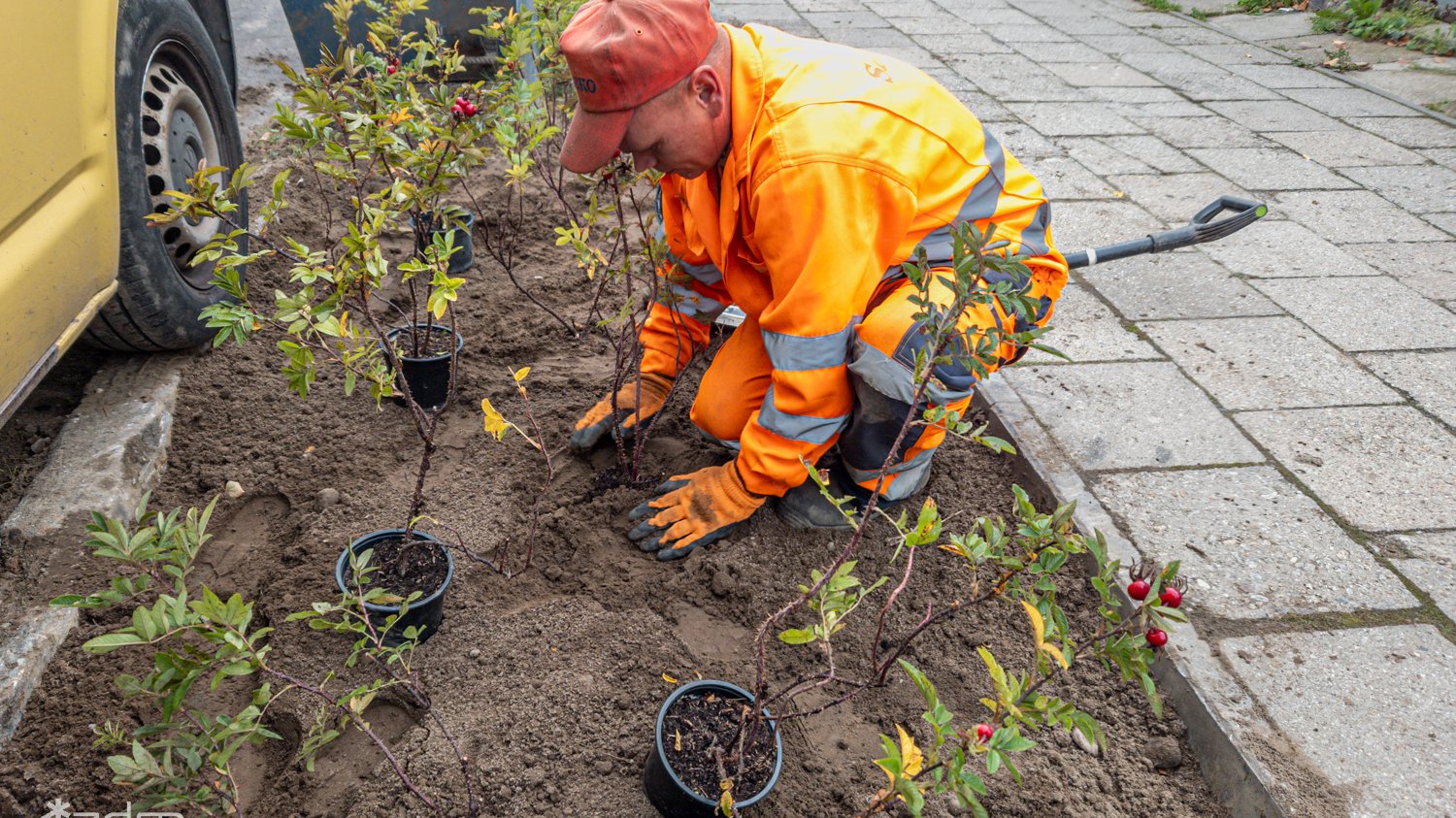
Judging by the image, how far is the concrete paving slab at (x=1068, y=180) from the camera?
4.52 meters

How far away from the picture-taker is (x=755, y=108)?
2125mm

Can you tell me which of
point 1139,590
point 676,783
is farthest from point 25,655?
point 1139,590

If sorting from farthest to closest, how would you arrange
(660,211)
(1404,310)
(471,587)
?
(1404,310)
(660,211)
(471,587)

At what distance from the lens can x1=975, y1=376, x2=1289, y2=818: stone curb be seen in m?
1.95

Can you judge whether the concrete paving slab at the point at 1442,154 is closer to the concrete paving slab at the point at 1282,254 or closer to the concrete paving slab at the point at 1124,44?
the concrete paving slab at the point at 1282,254

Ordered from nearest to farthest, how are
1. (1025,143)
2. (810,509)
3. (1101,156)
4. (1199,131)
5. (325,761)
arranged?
(325,761), (810,509), (1101,156), (1025,143), (1199,131)

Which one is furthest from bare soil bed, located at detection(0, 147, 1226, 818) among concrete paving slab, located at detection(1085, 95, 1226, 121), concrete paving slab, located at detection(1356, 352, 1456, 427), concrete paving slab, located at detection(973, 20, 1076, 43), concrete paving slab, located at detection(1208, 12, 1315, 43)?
concrete paving slab, located at detection(1208, 12, 1315, 43)

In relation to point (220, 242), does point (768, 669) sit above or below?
below

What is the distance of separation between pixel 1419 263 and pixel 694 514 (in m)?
3.53

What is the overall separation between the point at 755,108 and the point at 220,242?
123cm

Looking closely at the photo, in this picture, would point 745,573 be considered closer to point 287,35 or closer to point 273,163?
point 273,163

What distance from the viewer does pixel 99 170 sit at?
2.29 meters

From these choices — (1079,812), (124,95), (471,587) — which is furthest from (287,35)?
(1079,812)

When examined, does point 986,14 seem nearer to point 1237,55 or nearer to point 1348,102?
point 1237,55
